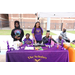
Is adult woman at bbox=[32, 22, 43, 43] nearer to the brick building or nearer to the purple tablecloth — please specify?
the purple tablecloth

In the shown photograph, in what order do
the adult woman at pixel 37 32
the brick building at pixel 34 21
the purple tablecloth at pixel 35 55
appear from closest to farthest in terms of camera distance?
the purple tablecloth at pixel 35 55 < the adult woman at pixel 37 32 < the brick building at pixel 34 21

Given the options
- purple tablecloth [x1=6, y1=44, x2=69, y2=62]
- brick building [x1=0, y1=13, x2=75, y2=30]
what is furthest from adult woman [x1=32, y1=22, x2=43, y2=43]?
brick building [x1=0, y1=13, x2=75, y2=30]

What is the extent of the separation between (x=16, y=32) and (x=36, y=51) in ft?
4.22

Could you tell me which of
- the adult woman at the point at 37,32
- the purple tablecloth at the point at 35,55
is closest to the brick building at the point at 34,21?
the adult woman at the point at 37,32

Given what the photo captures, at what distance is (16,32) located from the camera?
2.71 metres

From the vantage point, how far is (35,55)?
185 centimetres

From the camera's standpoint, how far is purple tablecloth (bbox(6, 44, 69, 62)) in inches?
71.9

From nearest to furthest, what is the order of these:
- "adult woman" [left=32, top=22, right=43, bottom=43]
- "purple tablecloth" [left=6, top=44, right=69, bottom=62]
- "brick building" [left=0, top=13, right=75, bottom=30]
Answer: "purple tablecloth" [left=6, top=44, right=69, bottom=62] < "adult woman" [left=32, top=22, right=43, bottom=43] < "brick building" [left=0, top=13, right=75, bottom=30]

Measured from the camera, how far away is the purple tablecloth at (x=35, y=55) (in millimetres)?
1825

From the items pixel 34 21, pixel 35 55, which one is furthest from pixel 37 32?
pixel 34 21

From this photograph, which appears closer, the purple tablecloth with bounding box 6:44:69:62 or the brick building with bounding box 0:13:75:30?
the purple tablecloth with bounding box 6:44:69:62

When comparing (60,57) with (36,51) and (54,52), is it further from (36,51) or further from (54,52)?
(36,51)

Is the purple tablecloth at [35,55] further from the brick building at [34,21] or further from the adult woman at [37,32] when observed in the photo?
the brick building at [34,21]
